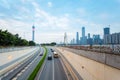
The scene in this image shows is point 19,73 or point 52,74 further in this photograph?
point 19,73

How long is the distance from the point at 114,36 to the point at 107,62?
17.2ft

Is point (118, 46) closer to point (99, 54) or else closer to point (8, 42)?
point (99, 54)

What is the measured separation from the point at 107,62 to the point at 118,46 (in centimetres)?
177

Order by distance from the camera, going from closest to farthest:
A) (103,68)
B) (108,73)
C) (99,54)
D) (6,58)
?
1. (108,73)
2. (103,68)
3. (99,54)
4. (6,58)

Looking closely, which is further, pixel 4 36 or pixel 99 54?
pixel 4 36

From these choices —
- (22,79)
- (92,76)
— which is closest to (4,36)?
(22,79)

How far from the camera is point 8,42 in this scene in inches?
4318

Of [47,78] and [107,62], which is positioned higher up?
[107,62]

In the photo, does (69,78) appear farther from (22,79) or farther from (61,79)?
(22,79)

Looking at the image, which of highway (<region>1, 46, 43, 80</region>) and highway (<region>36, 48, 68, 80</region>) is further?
highway (<region>1, 46, 43, 80</region>)

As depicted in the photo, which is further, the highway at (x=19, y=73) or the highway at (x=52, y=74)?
the highway at (x=19, y=73)

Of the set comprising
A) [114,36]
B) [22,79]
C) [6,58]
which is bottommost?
[22,79]

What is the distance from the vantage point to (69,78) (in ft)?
118

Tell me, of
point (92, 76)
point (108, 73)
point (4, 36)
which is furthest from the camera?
point (4, 36)
